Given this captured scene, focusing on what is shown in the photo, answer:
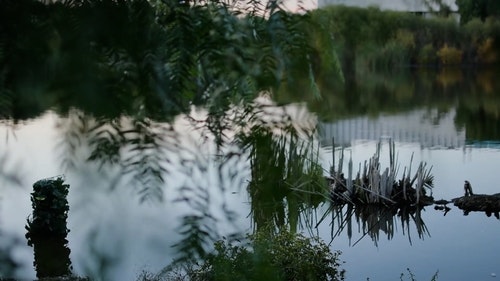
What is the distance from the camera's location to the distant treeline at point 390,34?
422 millimetres

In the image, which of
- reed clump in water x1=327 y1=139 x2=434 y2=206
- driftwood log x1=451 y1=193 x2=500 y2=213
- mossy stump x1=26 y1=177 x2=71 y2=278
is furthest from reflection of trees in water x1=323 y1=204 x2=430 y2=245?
mossy stump x1=26 y1=177 x2=71 y2=278

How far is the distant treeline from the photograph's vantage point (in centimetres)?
42

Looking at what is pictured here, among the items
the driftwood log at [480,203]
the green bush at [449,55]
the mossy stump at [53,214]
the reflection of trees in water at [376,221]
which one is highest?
the green bush at [449,55]

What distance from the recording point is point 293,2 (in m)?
0.41

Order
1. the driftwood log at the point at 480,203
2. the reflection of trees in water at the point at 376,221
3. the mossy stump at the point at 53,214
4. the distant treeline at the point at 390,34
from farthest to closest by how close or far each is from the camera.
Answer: the driftwood log at the point at 480,203
the reflection of trees in water at the point at 376,221
the mossy stump at the point at 53,214
the distant treeline at the point at 390,34

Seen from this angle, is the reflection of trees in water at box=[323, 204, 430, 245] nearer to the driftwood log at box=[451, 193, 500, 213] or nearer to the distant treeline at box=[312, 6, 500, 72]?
the driftwood log at box=[451, 193, 500, 213]

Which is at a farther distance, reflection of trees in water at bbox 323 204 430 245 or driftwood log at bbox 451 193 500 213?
driftwood log at bbox 451 193 500 213

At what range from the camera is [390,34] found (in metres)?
0.44

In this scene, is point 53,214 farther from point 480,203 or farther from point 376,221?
point 480,203

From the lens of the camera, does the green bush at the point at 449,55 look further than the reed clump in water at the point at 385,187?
No

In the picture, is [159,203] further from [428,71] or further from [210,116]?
[428,71]

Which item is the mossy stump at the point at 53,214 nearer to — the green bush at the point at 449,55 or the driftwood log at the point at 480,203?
the green bush at the point at 449,55

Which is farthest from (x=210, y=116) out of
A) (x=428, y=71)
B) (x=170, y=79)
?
(x=428, y=71)

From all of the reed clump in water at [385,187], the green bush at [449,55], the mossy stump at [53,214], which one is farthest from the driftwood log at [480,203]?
the green bush at [449,55]
